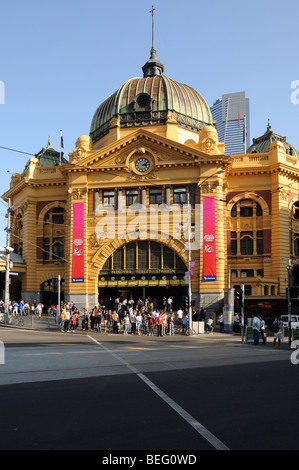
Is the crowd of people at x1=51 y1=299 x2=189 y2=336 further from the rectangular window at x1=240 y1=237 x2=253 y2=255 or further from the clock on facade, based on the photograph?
the clock on facade

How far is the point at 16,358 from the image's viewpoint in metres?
18.0

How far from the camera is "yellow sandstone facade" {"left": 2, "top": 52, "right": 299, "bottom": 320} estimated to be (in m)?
47.7

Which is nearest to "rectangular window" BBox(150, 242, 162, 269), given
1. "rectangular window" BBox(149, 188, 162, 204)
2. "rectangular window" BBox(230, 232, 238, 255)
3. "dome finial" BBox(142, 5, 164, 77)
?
"rectangular window" BBox(149, 188, 162, 204)

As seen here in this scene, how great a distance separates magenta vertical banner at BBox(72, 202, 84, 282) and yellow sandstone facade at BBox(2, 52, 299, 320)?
167 millimetres

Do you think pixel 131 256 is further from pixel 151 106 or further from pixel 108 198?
pixel 151 106

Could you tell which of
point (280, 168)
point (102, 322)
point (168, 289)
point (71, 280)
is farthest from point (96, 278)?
point (280, 168)

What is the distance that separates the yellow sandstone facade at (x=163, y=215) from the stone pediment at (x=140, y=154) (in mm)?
106

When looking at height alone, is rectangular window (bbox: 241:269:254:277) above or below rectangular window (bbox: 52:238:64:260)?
below

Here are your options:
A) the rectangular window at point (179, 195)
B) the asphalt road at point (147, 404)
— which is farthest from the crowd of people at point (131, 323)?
the asphalt road at point (147, 404)

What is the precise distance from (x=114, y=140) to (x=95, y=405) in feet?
154

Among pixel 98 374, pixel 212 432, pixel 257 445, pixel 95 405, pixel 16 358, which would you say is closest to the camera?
pixel 257 445

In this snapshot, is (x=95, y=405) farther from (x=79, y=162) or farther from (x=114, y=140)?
(x=114, y=140)

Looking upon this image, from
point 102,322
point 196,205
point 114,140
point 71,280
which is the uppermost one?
point 114,140

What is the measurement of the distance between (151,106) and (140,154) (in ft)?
27.6
